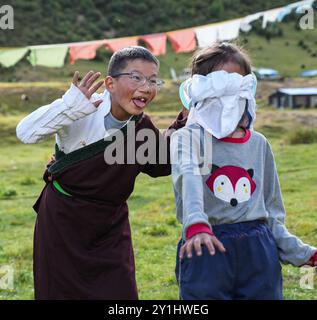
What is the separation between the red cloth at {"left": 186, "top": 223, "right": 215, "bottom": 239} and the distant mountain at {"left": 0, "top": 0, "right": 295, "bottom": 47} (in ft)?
124

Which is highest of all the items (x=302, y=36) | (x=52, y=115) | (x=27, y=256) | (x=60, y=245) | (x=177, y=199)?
(x=302, y=36)

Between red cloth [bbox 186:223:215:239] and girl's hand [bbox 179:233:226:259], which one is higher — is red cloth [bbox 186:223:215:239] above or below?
above

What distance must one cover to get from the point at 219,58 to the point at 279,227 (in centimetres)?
68

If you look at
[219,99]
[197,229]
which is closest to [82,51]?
[219,99]

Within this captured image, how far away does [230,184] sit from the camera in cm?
281

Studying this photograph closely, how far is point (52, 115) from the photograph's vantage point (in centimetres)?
326

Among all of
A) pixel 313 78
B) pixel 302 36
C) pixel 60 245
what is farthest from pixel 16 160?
pixel 302 36

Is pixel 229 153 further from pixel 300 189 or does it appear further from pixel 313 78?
pixel 313 78

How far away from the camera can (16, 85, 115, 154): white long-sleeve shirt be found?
10.7 feet

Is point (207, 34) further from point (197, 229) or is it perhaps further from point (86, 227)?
point (197, 229)

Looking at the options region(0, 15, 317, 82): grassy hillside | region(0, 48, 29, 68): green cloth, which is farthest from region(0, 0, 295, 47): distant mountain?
region(0, 48, 29, 68): green cloth

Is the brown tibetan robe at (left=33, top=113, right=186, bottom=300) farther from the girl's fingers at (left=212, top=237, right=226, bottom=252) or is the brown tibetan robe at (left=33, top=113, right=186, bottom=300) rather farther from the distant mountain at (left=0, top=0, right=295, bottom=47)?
the distant mountain at (left=0, top=0, right=295, bottom=47)

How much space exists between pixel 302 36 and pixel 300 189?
3066cm

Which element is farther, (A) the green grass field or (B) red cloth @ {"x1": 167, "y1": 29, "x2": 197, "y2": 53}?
(B) red cloth @ {"x1": 167, "y1": 29, "x2": 197, "y2": 53}
